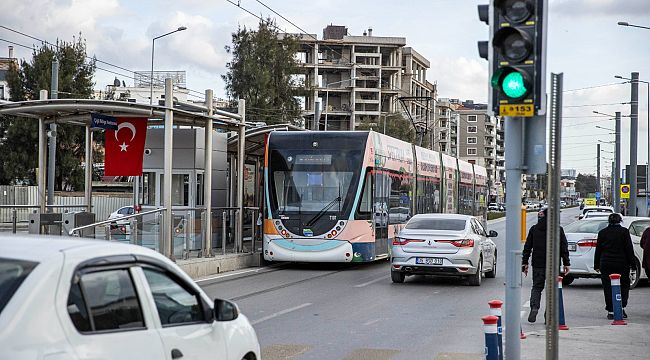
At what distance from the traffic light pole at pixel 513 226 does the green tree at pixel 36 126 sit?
146ft

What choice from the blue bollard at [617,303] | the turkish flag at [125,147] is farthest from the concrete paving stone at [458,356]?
the turkish flag at [125,147]

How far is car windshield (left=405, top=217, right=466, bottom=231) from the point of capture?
19.6 metres

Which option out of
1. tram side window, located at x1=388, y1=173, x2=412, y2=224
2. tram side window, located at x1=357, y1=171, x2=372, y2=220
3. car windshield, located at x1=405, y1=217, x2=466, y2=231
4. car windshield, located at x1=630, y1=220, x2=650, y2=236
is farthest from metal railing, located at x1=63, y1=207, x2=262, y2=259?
car windshield, located at x1=630, y1=220, x2=650, y2=236

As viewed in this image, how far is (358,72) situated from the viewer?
120 m

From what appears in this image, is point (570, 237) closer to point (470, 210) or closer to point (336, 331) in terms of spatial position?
point (336, 331)

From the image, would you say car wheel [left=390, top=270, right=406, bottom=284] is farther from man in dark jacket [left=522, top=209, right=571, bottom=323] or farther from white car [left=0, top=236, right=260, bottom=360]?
white car [left=0, top=236, right=260, bottom=360]

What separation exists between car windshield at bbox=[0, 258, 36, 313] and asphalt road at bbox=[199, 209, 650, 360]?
6.01 m

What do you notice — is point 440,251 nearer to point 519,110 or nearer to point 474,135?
point 519,110

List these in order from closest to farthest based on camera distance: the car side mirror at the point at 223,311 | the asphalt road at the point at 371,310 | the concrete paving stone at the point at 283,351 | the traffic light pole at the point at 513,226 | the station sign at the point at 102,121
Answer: the car side mirror at the point at 223,311, the traffic light pole at the point at 513,226, the concrete paving stone at the point at 283,351, the asphalt road at the point at 371,310, the station sign at the point at 102,121

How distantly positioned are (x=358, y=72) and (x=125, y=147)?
9885cm

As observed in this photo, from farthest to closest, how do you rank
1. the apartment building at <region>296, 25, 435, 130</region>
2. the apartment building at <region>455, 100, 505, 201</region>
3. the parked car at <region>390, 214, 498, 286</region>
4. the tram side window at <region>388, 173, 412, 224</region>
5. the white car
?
the apartment building at <region>455, 100, 505, 201</region>, the apartment building at <region>296, 25, 435, 130</region>, the tram side window at <region>388, 173, 412, 224</region>, the parked car at <region>390, 214, 498, 286</region>, the white car

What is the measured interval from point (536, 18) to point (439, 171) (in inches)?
1026

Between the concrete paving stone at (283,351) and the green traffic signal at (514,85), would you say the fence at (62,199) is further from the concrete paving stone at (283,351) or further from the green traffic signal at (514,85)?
the green traffic signal at (514,85)

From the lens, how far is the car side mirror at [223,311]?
6.00 metres
